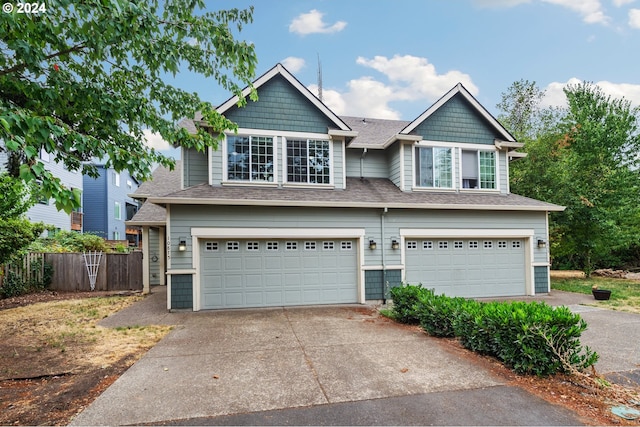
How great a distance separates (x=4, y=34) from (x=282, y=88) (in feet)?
22.8

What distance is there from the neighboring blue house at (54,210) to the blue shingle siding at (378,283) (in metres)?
14.6

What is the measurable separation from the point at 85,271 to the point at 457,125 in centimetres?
1506

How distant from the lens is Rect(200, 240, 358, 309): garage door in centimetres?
911

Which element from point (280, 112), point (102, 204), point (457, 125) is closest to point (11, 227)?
point (280, 112)

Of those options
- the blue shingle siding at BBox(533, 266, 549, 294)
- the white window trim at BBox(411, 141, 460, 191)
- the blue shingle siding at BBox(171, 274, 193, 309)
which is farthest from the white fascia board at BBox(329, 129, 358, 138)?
the blue shingle siding at BBox(533, 266, 549, 294)

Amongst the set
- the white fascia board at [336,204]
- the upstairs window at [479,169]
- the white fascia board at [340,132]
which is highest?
the white fascia board at [340,132]

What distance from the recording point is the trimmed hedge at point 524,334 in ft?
14.5

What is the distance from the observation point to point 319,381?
4.29 metres

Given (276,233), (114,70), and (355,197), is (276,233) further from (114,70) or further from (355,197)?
(114,70)

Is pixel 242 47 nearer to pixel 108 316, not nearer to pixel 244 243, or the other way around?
pixel 244 243

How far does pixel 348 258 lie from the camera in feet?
32.7

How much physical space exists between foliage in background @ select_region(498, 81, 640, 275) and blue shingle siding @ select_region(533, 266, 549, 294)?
4907mm

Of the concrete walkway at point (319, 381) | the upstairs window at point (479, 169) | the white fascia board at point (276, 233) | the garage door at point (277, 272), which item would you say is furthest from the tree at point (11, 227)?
the upstairs window at point (479, 169)

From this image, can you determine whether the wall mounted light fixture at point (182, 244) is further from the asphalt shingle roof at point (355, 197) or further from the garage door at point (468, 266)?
the garage door at point (468, 266)
